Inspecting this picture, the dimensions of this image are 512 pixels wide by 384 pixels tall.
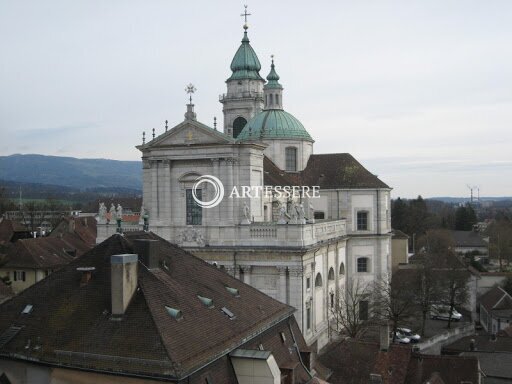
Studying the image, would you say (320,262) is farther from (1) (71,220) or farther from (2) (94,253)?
(1) (71,220)

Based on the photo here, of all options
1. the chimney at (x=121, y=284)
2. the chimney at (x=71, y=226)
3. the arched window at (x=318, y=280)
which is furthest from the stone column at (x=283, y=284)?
the chimney at (x=71, y=226)

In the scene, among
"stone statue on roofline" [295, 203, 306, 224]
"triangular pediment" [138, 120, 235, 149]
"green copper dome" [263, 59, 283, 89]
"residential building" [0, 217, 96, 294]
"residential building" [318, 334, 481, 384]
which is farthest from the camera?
"green copper dome" [263, 59, 283, 89]

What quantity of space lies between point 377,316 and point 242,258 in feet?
48.9

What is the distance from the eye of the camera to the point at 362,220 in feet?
179

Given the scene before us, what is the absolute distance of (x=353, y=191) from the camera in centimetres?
5425

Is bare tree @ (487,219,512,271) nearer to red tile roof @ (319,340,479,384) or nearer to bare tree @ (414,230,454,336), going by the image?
bare tree @ (414,230,454,336)

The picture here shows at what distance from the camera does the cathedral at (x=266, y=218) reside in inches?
1607

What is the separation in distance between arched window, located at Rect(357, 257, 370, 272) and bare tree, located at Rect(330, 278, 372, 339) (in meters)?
1.11

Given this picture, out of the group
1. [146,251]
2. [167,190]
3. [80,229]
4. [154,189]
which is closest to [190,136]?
[167,190]

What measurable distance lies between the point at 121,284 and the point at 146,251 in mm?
2281

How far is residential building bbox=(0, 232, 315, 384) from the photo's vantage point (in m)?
17.1

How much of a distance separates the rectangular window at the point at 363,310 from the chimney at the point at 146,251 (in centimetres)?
3435

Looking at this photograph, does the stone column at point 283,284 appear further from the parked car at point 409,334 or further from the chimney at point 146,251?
the chimney at point 146,251

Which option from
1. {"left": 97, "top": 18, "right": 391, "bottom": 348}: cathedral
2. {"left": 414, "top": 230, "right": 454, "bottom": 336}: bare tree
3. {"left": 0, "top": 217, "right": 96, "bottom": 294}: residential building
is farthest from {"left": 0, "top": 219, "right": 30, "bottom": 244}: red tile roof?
{"left": 414, "top": 230, "right": 454, "bottom": 336}: bare tree
